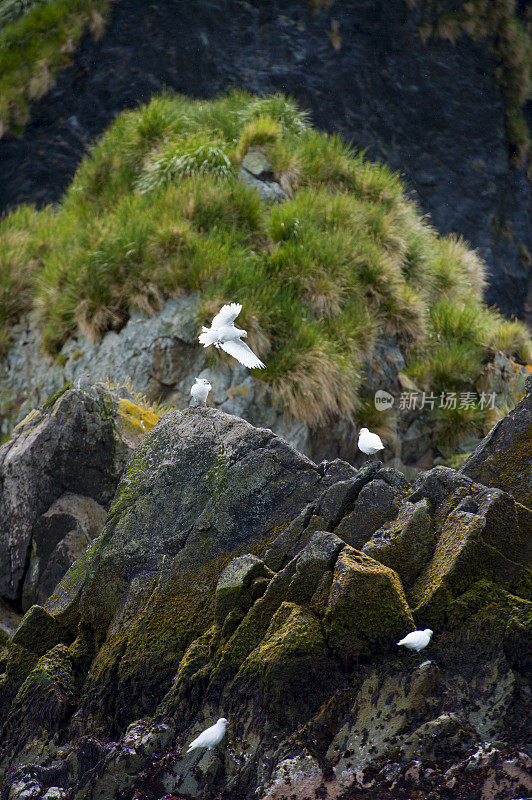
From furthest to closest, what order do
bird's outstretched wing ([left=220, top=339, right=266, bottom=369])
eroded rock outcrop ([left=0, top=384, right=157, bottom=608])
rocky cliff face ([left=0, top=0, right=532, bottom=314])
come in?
1. rocky cliff face ([left=0, top=0, right=532, bottom=314])
2. bird's outstretched wing ([left=220, top=339, right=266, bottom=369])
3. eroded rock outcrop ([left=0, top=384, right=157, bottom=608])

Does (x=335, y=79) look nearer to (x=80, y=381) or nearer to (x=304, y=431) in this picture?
(x=304, y=431)

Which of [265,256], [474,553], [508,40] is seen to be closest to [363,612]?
[474,553]

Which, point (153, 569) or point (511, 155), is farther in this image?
point (511, 155)

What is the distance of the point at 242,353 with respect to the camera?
7227mm

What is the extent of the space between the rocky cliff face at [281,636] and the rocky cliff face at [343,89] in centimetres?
1204

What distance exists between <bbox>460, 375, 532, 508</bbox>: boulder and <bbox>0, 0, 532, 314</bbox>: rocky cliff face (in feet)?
41.5

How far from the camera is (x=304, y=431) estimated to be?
10.1m

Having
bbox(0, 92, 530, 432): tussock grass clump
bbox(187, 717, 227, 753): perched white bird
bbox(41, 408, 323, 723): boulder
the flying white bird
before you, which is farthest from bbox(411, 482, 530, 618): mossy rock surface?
bbox(0, 92, 530, 432): tussock grass clump

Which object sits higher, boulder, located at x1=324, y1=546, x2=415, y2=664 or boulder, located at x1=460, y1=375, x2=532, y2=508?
boulder, located at x1=324, y1=546, x2=415, y2=664

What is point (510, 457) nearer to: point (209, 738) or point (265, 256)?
point (209, 738)

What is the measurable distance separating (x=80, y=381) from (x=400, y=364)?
215 inches

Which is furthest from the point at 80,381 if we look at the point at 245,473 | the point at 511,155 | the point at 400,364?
the point at 511,155

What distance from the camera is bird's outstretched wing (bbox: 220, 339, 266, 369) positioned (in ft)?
23.4

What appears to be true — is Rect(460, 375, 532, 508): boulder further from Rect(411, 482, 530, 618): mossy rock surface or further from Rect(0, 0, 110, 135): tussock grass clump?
Rect(0, 0, 110, 135): tussock grass clump
